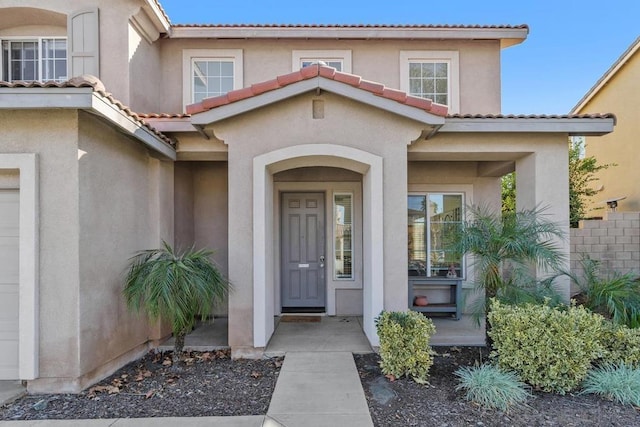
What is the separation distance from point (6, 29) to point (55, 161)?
18.5 ft

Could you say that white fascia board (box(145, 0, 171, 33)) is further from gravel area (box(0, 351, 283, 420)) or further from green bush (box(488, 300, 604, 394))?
green bush (box(488, 300, 604, 394))

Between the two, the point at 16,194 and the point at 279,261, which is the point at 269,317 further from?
the point at 16,194

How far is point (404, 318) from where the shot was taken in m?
5.39

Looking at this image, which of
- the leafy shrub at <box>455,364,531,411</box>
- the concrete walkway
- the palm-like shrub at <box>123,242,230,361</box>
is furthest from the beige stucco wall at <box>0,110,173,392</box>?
the leafy shrub at <box>455,364,531,411</box>

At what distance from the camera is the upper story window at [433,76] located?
30.2 ft

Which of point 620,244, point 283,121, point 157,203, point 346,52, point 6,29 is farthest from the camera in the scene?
point 346,52

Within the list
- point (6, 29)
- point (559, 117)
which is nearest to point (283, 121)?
point (559, 117)

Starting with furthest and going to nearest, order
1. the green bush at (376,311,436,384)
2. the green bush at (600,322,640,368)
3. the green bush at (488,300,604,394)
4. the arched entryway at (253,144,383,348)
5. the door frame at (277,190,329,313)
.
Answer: the door frame at (277,190,329,313)
the arched entryway at (253,144,383,348)
the green bush at (376,311,436,384)
the green bush at (600,322,640,368)
the green bush at (488,300,604,394)

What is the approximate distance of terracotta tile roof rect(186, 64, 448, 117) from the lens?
5.86 m

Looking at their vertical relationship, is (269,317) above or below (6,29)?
below

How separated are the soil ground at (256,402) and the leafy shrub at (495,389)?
0.10 m

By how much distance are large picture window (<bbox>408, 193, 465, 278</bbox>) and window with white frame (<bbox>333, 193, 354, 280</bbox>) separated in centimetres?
151

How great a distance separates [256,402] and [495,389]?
3039mm

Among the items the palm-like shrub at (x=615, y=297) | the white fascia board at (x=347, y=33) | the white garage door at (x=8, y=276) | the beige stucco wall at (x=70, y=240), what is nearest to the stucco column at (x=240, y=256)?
the beige stucco wall at (x=70, y=240)
